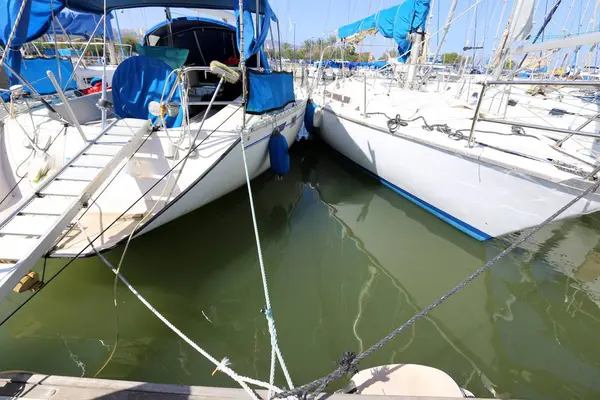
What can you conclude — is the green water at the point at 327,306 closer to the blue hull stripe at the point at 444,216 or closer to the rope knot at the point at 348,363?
the blue hull stripe at the point at 444,216

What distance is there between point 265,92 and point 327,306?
8.67ft

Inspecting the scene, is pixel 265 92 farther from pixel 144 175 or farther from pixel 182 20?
pixel 182 20

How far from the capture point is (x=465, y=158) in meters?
3.81

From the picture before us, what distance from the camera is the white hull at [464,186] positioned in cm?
336

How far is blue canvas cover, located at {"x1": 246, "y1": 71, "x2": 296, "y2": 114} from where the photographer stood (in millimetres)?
3891

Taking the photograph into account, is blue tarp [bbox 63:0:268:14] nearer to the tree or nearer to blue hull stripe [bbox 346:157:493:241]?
blue hull stripe [bbox 346:157:493:241]

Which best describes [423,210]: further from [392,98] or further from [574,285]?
[392,98]

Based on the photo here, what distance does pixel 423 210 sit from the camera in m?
4.91

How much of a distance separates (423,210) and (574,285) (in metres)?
1.94

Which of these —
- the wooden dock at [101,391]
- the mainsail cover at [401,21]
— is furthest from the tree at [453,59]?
the wooden dock at [101,391]

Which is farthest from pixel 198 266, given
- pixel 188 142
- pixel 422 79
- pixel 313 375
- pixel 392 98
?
pixel 422 79

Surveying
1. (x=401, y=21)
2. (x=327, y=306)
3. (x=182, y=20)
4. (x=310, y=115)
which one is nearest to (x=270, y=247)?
(x=327, y=306)

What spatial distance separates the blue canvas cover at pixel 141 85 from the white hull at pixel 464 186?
9.90 feet

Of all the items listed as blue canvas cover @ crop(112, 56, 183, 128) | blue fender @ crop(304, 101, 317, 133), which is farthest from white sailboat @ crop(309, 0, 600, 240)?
blue canvas cover @ crop(112, 56, 183, 128)
